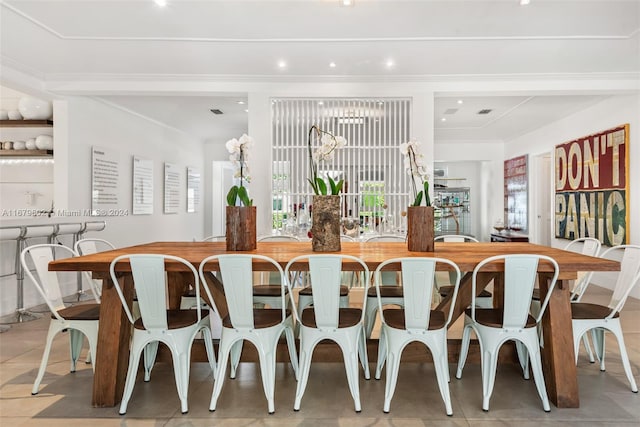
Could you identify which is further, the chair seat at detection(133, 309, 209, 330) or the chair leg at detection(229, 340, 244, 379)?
the chair leg at detection(229, 340, 244, 379)

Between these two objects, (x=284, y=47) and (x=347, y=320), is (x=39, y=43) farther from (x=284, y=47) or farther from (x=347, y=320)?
(x=347, y=320)

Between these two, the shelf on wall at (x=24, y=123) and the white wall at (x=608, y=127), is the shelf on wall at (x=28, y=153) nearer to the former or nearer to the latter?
the shelf on wall at (x=24, y=123)

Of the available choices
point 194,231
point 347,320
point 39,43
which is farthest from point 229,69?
point 194,231

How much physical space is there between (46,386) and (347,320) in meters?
1.88

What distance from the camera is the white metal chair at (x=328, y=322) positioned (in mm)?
2004

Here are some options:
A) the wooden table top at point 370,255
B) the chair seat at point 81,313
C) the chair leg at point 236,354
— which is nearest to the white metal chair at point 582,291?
the wooden table top at point 370,255

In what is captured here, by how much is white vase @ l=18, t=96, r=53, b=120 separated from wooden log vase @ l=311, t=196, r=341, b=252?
4.03 metres

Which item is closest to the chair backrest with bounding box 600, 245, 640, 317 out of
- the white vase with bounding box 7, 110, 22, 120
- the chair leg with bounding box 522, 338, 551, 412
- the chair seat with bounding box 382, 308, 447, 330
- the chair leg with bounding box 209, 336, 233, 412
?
the chair leg with bounding box 522, 338, 551, 412

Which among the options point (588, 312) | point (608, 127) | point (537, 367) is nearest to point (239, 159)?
point (537, 367)

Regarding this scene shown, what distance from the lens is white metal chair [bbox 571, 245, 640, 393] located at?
7.54 feet

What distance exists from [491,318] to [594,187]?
14.1 ft

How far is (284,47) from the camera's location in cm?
370

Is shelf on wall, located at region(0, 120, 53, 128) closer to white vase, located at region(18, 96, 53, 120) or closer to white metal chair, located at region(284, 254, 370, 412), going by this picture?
white vase, located at region(18, 96, 53, 120)

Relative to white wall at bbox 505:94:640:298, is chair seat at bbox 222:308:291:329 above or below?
below
